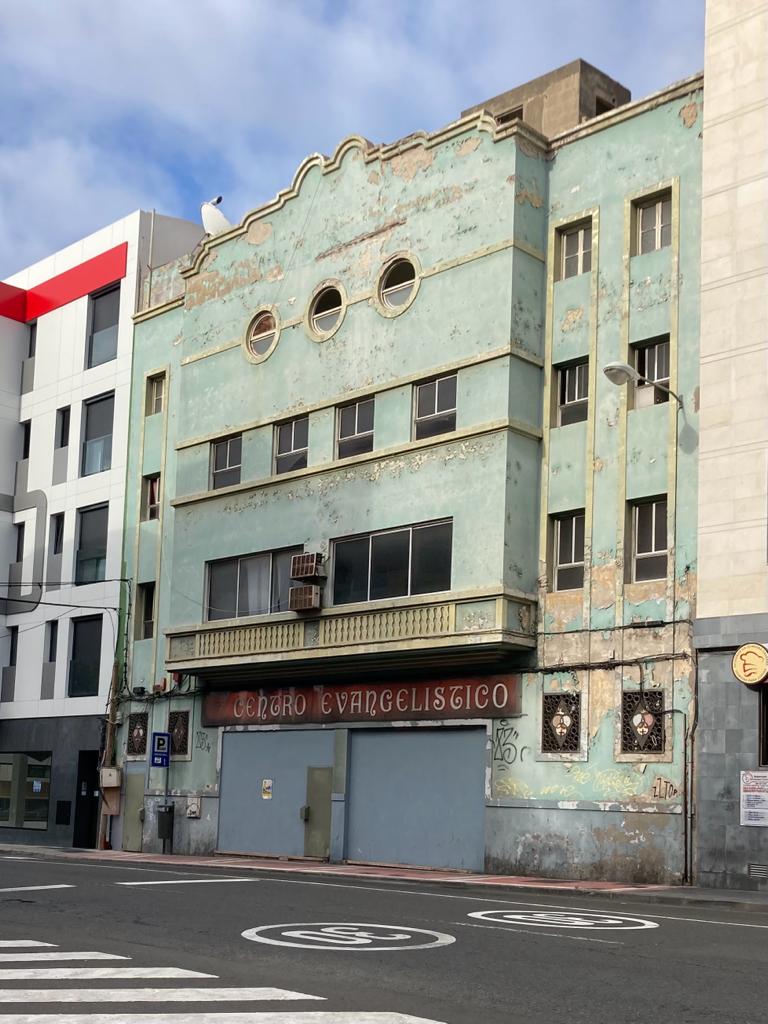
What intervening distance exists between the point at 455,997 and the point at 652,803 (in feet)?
46.7

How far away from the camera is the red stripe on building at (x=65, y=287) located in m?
37.4

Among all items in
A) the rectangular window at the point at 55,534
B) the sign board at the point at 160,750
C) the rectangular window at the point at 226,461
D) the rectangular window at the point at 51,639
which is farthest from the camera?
the rectangular window at the point at 55,534

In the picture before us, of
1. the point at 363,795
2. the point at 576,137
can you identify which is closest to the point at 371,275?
the point at 576,137

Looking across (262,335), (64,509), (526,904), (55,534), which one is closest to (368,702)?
(262,335)

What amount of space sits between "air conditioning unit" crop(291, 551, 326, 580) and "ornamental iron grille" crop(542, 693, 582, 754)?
5811 mm

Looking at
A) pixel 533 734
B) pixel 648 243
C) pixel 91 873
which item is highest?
pixel 648 243

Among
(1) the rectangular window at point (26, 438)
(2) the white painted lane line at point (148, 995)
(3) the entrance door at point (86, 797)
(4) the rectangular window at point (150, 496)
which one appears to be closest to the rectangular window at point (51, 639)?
(3) the entrance door at point (86, 797)

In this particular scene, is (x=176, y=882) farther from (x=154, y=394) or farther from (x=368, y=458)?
(x=154, y=394)

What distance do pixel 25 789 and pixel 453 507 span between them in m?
18.4

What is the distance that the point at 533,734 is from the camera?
24312mm

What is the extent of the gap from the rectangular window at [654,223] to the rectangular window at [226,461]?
35.4 ft

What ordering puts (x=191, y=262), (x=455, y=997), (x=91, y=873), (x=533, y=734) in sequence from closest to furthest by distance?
(x=455, y=997)
(x=91, y=873)
(x=533, y=734)
(x=191, y=262)

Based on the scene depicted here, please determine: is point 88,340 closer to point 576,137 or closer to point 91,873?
point 576,137

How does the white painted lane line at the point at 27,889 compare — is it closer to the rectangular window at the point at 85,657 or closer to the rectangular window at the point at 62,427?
the rectangular window at the point at 85,657
